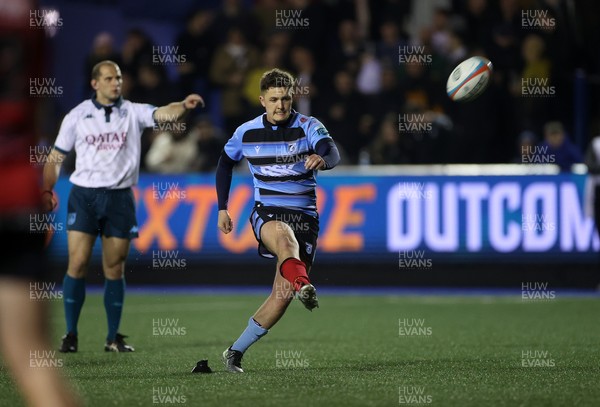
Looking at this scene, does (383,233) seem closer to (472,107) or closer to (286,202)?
(472,107)

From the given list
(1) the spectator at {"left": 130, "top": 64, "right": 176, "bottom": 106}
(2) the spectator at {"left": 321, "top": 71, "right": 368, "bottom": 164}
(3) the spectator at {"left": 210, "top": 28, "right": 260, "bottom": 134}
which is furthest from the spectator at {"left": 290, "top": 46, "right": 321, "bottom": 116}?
(1) the spectator at {"left": 130, "top": 64, "right": 176, "bottom": 106}

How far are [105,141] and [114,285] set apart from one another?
4.18 ft

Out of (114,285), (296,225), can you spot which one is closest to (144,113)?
(114,285)

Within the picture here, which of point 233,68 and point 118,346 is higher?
point 233,68

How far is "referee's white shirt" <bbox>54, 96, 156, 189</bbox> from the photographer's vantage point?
10422 millimetres

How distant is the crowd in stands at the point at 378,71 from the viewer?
17.3 meters

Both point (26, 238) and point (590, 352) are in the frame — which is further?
point (590, 352)

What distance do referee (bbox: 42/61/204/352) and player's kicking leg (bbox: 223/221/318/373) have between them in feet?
6.39

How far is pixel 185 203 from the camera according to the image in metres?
17.4

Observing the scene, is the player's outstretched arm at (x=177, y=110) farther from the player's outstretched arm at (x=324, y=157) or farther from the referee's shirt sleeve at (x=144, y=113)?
the player's outstretched arm at (x=324, y=157)

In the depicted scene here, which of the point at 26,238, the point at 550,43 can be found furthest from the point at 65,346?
the point at 550,43

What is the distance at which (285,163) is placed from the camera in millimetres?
8789

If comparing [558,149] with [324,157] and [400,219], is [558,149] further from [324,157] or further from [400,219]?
[324,157]

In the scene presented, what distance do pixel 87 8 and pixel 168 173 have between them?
4.73 metres
